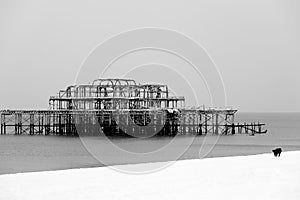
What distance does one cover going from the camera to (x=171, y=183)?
20.8 meters

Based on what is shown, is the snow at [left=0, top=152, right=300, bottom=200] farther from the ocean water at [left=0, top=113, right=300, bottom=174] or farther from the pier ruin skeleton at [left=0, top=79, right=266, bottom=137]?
the pier ruin skeleton at [left=0, top=79, right=266, bottom=137]

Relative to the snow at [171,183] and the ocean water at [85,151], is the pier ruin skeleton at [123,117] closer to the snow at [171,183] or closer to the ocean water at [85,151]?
the ocean water at [85,151]

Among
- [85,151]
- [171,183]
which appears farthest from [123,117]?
[171,183]

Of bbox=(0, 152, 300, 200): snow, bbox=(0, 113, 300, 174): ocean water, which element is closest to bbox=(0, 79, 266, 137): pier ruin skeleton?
bbox=(0, 113, 300, 174): ocean water

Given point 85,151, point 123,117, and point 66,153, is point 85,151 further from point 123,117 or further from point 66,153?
point 123,117

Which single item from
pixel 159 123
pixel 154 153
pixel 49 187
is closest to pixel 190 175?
pixel 49 187

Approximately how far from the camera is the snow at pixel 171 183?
18.1 meters

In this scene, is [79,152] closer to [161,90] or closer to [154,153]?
[154,153]

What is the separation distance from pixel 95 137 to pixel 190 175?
177ft

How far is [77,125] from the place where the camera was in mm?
79062

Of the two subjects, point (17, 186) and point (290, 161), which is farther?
point (290, 161)

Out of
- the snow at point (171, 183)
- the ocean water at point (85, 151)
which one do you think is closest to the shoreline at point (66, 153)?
the ocean water at point (85, 151)

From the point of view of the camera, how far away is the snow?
18.1 metres

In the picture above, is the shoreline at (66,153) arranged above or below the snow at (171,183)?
below
